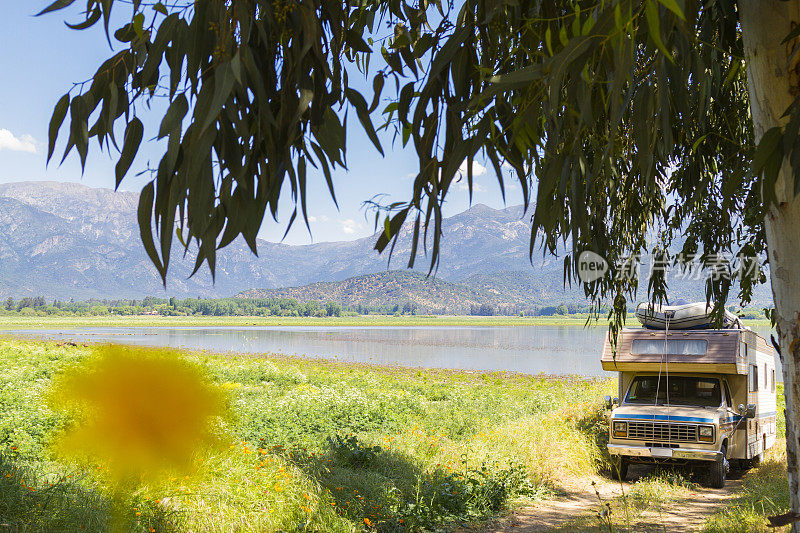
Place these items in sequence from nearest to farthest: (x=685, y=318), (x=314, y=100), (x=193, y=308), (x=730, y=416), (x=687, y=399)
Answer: (x=314, y=100)
(x=730, y=416)
(x=687, y=399)
(x=685, y=318)
(x=193, y=308)

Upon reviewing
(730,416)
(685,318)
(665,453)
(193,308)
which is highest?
(685,318)

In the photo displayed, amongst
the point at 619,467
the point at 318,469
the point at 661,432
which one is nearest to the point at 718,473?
the point at 661,432

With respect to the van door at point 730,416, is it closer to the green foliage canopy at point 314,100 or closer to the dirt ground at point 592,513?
the dirt ground at point 592,513

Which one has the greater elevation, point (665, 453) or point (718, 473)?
point (665, 453)

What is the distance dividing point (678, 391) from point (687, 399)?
195mm

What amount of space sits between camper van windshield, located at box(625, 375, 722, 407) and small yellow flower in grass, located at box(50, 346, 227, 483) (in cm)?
1015

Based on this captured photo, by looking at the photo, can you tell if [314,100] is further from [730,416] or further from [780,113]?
[730,416]

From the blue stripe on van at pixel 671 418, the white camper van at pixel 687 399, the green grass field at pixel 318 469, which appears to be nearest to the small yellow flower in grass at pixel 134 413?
the green grass field at pixel 318 469

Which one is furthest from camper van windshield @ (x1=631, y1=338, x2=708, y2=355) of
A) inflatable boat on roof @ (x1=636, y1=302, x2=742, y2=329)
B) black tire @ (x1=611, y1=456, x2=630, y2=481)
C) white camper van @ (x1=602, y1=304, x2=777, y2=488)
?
black tire @ (x1=611, y1=456, x2=630, y2=481)

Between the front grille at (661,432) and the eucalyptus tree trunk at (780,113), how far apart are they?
22.9 feet

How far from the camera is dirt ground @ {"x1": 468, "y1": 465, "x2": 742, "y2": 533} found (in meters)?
6.81

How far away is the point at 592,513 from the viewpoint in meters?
7.26

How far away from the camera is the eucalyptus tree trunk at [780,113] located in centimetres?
273

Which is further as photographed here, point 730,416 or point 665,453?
point 730,416
